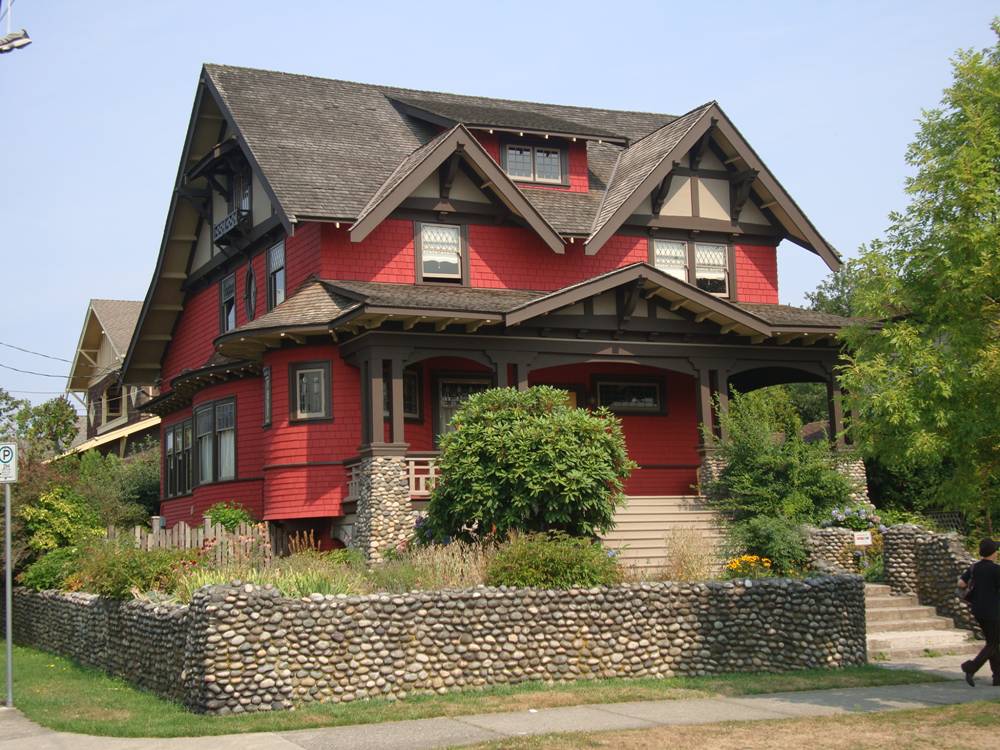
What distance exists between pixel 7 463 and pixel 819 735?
11.2 metres

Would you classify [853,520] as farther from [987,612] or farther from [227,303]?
[227,303]

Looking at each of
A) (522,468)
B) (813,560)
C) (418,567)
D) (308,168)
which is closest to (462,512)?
(522,468)

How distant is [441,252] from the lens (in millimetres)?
27094

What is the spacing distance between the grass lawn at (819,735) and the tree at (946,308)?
3.10 metres

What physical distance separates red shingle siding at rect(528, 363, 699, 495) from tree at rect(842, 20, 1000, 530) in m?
13.4

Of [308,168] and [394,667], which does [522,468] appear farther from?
[308,168]

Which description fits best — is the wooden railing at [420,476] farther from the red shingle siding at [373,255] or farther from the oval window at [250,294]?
the oval window at [250,294]

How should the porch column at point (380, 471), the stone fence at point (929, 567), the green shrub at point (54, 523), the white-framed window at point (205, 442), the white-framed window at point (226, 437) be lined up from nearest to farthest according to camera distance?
the stone fence at point (929, 567) < the porch column at point (380, 471) < the green shrub at point (54, 523) < the white-framed window at point (226, 437) < the white-framed window at point (205, 442)

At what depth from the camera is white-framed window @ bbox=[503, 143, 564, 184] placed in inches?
1152

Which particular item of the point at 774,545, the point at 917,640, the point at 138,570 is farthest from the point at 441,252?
the point at 917,640

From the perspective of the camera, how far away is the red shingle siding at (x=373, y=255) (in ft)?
86.0

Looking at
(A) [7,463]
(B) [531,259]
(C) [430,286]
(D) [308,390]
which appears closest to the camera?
(A) [7,463]

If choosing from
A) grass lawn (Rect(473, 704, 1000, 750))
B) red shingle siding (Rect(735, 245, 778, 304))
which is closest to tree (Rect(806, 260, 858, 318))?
red shingle siding (Rect(735, 245, 778, 304))

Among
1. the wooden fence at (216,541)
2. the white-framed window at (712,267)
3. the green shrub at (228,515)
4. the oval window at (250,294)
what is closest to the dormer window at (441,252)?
the oval window at (250,294)
